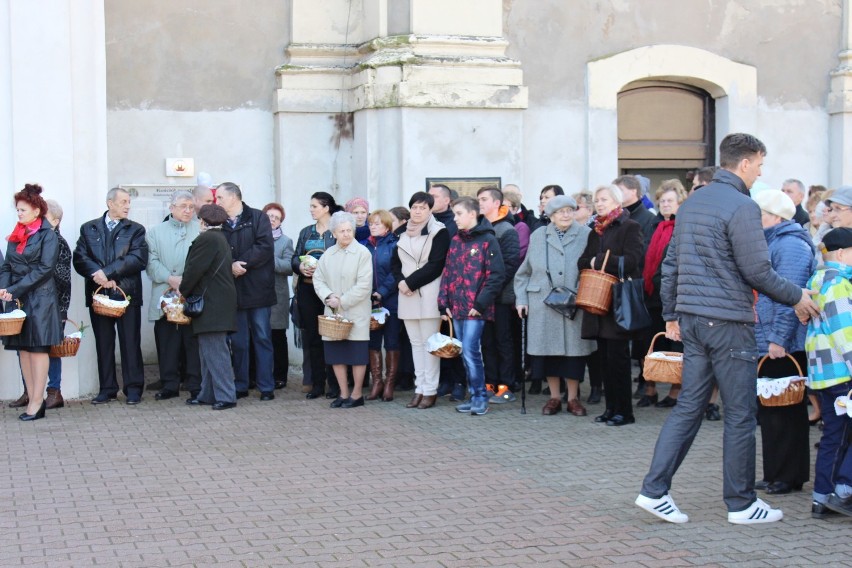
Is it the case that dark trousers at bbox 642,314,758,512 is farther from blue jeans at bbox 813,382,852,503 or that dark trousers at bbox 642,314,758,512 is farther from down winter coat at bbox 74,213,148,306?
down winter coat at bbox 74,213,148,306

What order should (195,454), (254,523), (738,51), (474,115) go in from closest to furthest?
(254,523) → (195,454) → (474,115) → (738,51)

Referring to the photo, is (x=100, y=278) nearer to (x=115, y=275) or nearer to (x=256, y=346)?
(x=115, y=275)

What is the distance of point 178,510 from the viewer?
23.2 ft

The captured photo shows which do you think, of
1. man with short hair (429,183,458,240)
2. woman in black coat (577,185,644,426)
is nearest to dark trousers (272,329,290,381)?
man with short hair (429,183,458,240)

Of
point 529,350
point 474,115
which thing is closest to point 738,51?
point 474,115

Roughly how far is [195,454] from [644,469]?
314cm

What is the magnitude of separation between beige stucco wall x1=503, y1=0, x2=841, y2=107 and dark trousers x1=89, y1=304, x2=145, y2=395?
5.07m

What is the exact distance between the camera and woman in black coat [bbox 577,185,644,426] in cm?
948

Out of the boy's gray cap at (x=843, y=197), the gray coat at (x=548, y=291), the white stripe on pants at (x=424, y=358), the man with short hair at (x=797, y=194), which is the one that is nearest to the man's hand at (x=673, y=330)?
the boy's gray cap at (x=843, y=197)

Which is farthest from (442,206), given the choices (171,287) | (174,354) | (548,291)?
(174,354)

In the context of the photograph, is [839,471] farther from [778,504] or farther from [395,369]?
[395,369]

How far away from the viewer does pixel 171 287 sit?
11.0 meters

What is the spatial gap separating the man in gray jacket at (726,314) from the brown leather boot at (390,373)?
14.1ft

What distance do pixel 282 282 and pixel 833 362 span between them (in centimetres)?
626
